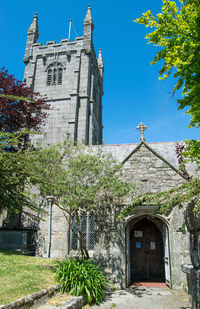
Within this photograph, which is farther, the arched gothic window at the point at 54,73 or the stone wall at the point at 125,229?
the arched gothic window at the point at 54,73

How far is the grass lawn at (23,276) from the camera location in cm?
547

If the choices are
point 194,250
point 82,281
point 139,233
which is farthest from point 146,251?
point 194,250

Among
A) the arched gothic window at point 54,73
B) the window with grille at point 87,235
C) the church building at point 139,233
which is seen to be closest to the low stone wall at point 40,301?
the church building at point 139,233

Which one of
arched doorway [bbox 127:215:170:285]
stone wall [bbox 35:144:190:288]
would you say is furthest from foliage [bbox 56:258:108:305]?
arched doorway [bbox 127:215:170:285]

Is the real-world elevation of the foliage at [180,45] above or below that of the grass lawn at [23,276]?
above

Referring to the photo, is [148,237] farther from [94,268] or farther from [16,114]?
[16,114]

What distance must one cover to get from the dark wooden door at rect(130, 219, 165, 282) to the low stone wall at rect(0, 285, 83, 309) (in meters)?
7.11

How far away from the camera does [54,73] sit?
28797 millimetres

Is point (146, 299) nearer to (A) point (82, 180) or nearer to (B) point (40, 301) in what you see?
(B) point (40, 301)

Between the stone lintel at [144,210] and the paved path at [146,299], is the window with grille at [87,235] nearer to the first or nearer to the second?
the stone lintel at [144,210]

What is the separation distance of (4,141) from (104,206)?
7257mm

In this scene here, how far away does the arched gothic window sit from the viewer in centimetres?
2826

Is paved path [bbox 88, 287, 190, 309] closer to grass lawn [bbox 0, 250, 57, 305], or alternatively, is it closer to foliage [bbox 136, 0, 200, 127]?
grass lawn [bbox 0, 250, 57, 305]

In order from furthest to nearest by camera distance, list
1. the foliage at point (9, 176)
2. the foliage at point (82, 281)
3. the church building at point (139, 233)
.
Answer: the church building at point (139, 233), the foliage at point (82, 281), the foliage at point (9, 176)
